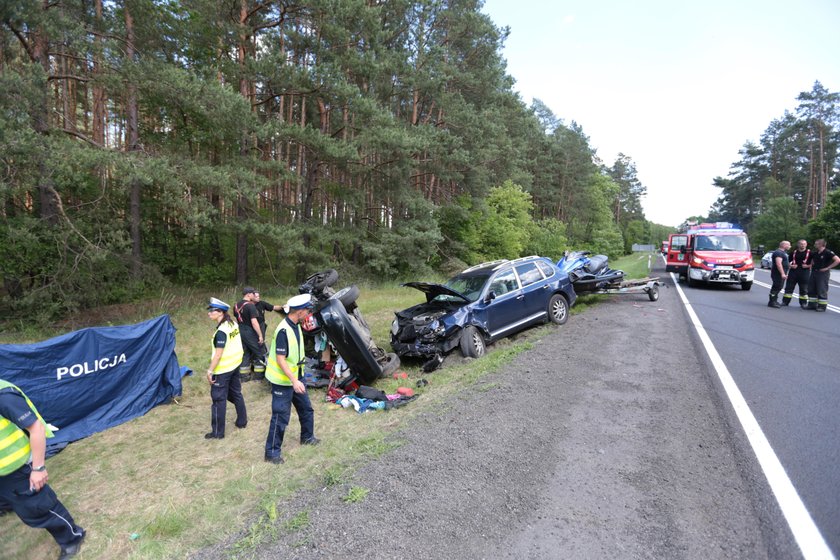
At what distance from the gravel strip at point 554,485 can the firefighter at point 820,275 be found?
25.3ft

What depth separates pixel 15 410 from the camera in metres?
2.93

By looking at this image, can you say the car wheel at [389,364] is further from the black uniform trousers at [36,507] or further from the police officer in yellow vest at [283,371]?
the black uniform trousers at [36,507]

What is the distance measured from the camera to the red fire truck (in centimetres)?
1398

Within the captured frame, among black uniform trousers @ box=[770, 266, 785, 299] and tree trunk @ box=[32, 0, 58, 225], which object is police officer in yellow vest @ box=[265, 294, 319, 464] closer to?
tree trunk @ box=[32, 0, 58, 225]

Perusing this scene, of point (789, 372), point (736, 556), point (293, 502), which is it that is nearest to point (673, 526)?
point (736, 556)

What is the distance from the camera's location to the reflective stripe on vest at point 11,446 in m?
2.97

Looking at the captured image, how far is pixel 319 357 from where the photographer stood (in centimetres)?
749

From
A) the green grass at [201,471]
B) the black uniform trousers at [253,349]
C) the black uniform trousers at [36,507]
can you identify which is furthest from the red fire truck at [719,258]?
the black uniform trousers at [36,507]

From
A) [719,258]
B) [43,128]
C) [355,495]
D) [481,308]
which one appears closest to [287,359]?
[355,495]

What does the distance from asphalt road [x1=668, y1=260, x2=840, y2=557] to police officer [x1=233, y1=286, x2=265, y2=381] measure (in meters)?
7.27

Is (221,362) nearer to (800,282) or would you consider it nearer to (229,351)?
(229,351)

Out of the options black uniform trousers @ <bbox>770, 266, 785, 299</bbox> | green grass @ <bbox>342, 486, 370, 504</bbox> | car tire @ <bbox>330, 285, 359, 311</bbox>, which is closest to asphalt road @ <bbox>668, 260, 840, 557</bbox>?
black uniform trousers @ <bbox>770, 266, 785, 299</bbox>

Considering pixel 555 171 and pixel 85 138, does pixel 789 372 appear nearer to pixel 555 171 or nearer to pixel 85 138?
pixel 85 138

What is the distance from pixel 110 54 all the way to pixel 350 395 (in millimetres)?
10228
